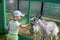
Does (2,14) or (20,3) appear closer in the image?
(2,14)

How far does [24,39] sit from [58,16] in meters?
1.31

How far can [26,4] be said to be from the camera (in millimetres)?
4578

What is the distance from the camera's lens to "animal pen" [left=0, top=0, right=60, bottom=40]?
377cm

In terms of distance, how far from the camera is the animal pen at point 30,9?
12.4 feet

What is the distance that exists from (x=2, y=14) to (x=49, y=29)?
149cm

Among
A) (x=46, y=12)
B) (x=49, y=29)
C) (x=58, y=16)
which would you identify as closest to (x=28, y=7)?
(x=46, y=12)

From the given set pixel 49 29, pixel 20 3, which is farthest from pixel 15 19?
pixel 20 3

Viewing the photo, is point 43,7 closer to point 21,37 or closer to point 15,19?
point 21,37

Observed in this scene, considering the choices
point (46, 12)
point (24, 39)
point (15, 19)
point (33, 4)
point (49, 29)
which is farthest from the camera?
point (33, 4)

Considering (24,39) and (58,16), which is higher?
(58,16)

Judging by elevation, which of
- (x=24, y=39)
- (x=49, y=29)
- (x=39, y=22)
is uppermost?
(x=39, y=22)

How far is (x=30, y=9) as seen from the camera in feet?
15.3

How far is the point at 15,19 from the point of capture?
2623 mm

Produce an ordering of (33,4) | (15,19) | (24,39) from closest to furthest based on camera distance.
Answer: (15,19) → (24,39) → (33,4)
